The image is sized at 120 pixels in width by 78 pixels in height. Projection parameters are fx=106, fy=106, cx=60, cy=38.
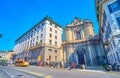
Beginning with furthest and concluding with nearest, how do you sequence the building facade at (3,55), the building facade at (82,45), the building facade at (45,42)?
1. the building facade at (3,55)
2. the building facade at (45,42)
3. the building facade at (82,45)

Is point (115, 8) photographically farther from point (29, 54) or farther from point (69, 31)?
point (29, 54)

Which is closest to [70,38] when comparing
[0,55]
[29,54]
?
[29,54]

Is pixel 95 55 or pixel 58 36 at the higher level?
pixel 58 36

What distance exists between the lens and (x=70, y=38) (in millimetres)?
37375

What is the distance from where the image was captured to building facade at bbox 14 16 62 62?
3806 centimetres

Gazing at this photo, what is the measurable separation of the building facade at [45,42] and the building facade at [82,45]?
20.5 ft

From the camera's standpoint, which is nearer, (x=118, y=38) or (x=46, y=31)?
(x=118, y=38)

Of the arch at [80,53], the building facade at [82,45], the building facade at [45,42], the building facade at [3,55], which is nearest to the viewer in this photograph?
the building facade at [82,45]

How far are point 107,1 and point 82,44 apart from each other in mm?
18036

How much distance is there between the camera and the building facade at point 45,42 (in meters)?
38.1

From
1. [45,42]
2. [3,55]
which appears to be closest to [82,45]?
[45,42]

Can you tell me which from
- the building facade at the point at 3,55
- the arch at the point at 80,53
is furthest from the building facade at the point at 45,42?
the building facade at the point at 3,55

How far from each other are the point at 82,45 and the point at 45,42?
13.2 meters

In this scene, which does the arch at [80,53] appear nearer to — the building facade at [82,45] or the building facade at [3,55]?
the building facade at [82,45]
